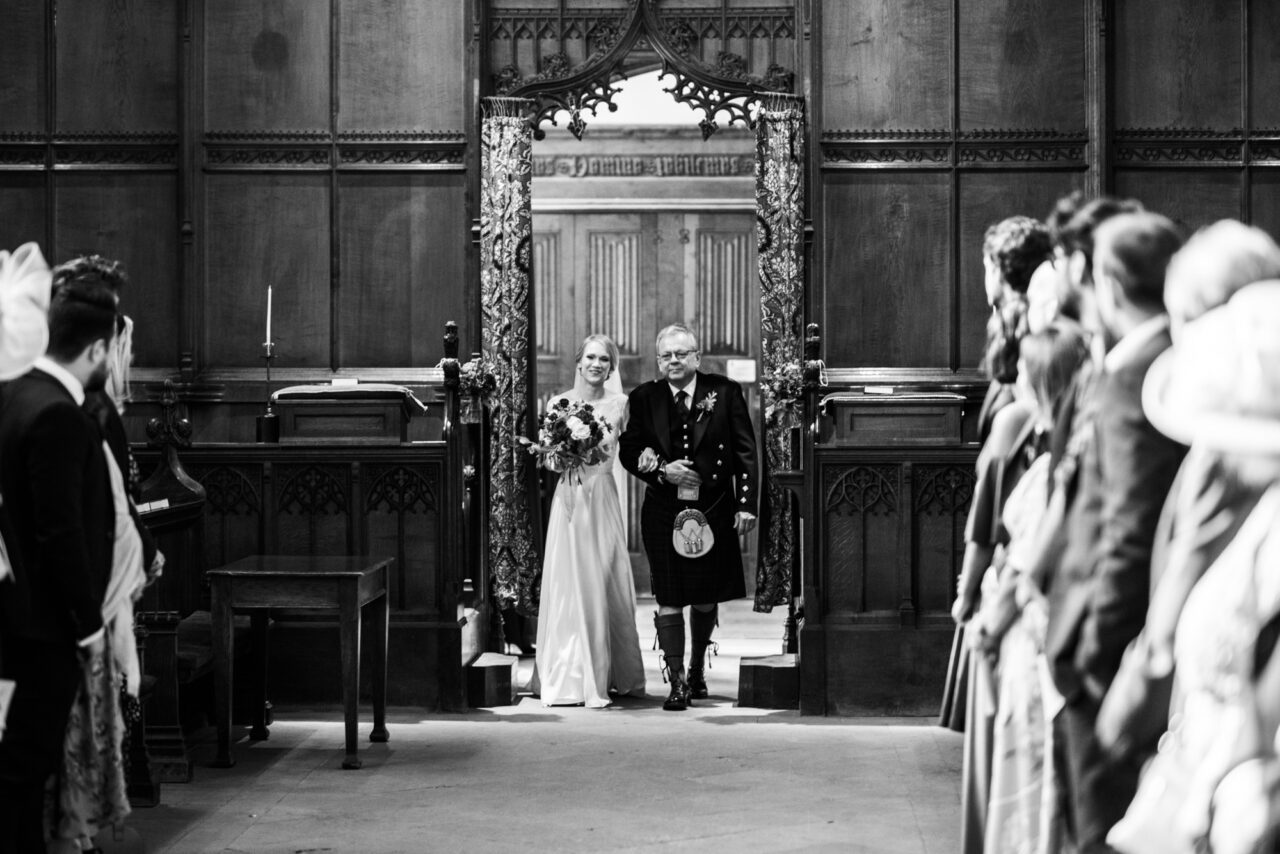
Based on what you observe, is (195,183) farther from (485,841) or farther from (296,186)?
(485,841)

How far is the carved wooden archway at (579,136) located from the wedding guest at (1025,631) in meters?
4.35

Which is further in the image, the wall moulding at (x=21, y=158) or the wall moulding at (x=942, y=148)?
the wall moulding at (x=21, y=158)

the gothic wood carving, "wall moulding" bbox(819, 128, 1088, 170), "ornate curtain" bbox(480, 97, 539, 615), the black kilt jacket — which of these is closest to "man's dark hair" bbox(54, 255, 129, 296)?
the black kilt jacket

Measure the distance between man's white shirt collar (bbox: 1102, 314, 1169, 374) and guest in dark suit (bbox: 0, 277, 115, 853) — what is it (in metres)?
2.36

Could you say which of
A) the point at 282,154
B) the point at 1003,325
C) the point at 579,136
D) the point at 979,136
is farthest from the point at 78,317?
the point at 979,136

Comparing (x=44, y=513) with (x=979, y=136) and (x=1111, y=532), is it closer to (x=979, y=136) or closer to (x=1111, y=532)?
(x=1111, y=532)

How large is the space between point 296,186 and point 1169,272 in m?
6.92

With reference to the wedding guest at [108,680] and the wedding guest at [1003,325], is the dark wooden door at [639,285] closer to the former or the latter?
the wedding guest at [108,680]

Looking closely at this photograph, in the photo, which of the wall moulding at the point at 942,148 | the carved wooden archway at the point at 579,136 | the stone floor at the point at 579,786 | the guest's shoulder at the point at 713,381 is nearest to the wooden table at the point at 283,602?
the stone floor at the point at 579,786

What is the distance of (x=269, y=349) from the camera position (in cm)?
849

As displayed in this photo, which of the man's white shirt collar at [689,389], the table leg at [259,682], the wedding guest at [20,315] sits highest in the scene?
the wedding guest at [20,315]

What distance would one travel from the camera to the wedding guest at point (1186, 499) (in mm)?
2789

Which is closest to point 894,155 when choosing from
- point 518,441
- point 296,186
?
point 518,441

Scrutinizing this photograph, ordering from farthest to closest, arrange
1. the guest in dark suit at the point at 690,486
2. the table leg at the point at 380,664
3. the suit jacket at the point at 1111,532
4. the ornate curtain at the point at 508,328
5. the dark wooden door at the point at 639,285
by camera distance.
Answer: the dark wooden door at the point at 639,285 → the ornate curtain at the point at 508,328 → the guest in dark suit at the point at 690,486 → the table leg at the point at 380,664 → the suit jacket at the point at 1111,532
